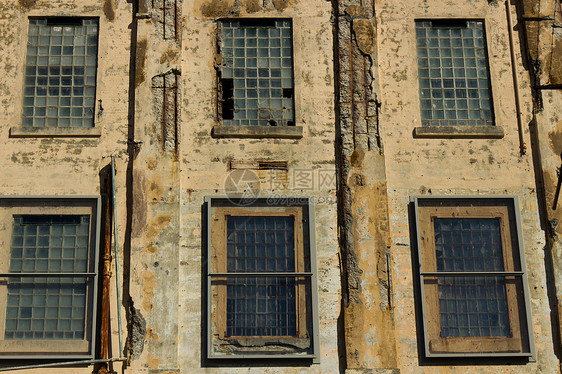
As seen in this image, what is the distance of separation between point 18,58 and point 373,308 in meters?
7.20

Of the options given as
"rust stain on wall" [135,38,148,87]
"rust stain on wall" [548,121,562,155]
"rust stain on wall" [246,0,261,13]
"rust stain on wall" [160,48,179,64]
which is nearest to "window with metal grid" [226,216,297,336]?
"rust stain on wall" [135,38,148,87]

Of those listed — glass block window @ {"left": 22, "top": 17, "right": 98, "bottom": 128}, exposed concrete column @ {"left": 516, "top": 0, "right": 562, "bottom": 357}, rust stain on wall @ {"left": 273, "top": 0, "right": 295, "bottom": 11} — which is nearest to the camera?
exposed concrete column @ {"left": 516, "top": 0, "right": 562, "bottom": 357}

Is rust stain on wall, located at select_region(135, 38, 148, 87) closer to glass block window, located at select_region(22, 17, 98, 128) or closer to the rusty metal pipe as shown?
glass block window, located at select_region(22, 17, 98, 128)

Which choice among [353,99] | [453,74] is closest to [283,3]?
[353,99]

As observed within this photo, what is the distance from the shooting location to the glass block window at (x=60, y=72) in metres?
13.0

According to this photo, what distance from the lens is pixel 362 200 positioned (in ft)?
40.8

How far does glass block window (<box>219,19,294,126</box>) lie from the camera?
13.1m

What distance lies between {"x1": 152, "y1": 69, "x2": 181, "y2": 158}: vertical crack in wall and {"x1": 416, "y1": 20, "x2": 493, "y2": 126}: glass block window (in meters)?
4.12

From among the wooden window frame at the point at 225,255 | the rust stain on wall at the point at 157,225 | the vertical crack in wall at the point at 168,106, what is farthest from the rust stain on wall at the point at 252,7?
the rust stain on wall at the point at 157,225

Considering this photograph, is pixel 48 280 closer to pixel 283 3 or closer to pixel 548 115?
pixel 283 3

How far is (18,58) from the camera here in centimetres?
1318

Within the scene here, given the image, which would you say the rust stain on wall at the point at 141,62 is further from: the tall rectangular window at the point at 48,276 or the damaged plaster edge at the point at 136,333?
the damaged plaster edge at the point at 136,333

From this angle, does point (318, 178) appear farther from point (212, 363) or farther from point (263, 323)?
point (212, 363)

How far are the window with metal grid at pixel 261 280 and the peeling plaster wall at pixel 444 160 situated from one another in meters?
1.66
